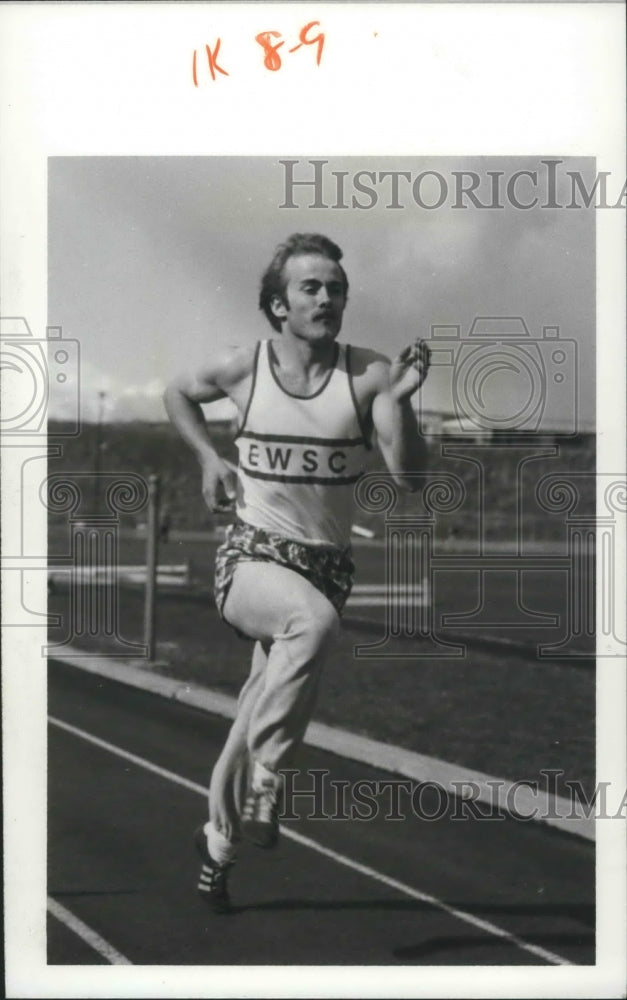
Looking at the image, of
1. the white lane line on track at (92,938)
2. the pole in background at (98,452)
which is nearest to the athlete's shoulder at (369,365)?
the pole in background at (98,452)

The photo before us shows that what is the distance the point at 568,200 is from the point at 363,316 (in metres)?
0.76

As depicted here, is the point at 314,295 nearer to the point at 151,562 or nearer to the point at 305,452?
the point at 305,452

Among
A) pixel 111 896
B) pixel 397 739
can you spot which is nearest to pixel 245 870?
pixel 111 896

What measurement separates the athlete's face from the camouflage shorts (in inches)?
25.5

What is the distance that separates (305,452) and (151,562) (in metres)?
0.73

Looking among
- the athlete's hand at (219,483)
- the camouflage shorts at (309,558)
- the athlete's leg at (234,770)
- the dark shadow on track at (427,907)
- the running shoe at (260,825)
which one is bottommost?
the dark shadow on track at (427,907)

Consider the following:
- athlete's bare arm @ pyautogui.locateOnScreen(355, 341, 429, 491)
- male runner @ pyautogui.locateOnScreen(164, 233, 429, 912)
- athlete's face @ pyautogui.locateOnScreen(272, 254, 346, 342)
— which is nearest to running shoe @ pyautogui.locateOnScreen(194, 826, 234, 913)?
male runner @ pyautogui.locateOnScreen(164, 233, 429, 912)

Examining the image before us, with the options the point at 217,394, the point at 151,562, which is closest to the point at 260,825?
the point at 151,562

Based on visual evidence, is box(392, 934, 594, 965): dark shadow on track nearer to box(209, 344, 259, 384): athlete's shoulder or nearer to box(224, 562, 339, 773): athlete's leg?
box(224, 562, 339, 773): athlete's leg

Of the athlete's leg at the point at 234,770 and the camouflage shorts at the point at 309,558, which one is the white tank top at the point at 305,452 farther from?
the athlete's leg at the point at 234,770

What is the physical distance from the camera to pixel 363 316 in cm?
852

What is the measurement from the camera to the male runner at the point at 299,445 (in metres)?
8.54

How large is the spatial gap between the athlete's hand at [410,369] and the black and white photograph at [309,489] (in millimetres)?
10

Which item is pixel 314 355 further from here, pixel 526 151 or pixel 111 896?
pixel 111 896
